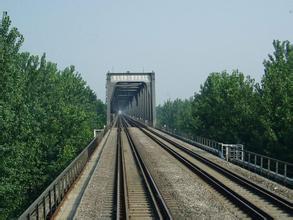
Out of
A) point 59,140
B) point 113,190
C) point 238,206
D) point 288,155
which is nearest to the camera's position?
point 238,206

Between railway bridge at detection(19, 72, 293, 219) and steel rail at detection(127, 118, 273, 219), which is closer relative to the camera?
steel rail at detection(127, 118, 273, 219)

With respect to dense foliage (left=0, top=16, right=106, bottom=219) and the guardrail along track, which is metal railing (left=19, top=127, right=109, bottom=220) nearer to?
the guardrail along track

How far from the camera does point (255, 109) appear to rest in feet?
156

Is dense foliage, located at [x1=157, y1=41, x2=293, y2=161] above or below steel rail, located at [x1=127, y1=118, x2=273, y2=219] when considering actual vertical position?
above

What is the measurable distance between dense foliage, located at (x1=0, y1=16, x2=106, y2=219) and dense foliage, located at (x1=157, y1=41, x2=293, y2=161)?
59.1ft

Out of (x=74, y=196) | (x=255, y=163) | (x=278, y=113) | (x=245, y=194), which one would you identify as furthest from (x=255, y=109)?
(x=74, y=196)

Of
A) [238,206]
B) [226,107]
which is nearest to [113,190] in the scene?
[238,206]

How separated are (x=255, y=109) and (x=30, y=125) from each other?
940 inches

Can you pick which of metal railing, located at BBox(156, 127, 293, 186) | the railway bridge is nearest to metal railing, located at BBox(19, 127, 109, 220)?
the railway bridge

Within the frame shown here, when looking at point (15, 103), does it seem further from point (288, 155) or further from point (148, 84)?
point (148, 84)

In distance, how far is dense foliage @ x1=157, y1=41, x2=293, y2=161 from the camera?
36.4 m

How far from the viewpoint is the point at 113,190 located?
66.3ft

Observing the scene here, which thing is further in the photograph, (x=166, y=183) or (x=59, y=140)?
(x=59, y=140)

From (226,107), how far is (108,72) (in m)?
44.0
